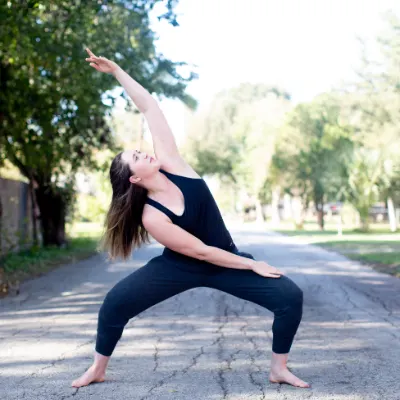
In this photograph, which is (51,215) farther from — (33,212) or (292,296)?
(292,296)

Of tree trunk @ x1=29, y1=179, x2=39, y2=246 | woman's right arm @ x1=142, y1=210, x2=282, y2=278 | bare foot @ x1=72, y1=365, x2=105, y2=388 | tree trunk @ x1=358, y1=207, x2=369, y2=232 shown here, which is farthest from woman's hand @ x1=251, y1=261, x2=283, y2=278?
tree trunk @ x1=358, y1=207, x2=369, y2=232

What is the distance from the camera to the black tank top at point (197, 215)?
15.9 feet

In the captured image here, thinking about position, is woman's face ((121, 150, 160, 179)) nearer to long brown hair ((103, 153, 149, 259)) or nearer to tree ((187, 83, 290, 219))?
long brown hair ((103, 153, 149, 259))

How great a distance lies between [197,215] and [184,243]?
0.22 meters

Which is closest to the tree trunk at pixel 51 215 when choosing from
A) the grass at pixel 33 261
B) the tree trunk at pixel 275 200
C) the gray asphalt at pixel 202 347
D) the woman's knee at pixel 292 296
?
the grass at pixel 33 261

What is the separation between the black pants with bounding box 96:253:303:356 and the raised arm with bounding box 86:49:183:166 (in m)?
0.69

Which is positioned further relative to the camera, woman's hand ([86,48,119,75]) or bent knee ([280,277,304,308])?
woman's hand ([86,48,119,75])

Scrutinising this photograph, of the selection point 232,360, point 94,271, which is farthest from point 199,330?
point 94,271

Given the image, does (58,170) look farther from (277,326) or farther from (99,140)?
(277,326)

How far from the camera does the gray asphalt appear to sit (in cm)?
513

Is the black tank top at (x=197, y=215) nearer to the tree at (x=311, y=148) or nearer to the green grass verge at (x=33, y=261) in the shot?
the green grass verge at (x=33, y=261)

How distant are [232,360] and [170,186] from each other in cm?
191

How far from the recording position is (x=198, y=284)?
5.07 metres

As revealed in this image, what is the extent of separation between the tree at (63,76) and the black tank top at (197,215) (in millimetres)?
7503
